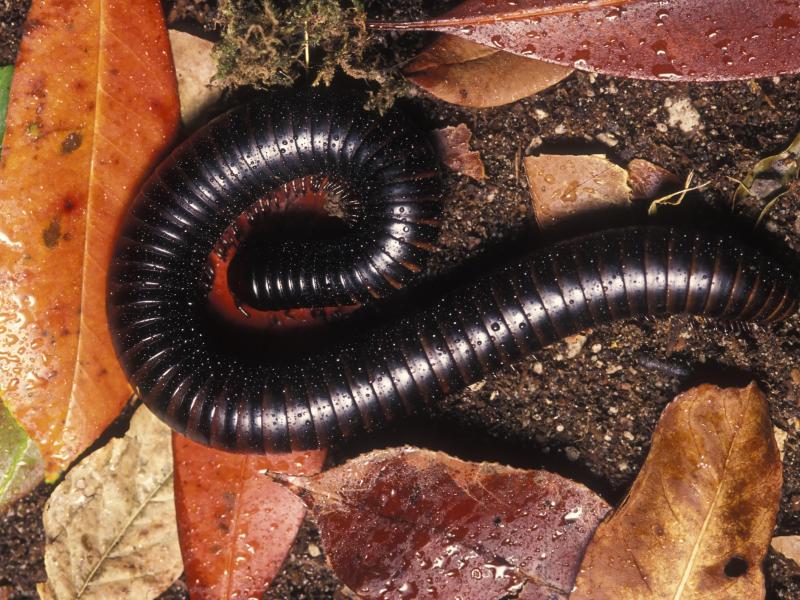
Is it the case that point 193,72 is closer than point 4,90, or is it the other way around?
point 4,90

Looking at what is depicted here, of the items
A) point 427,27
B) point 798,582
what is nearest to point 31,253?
point 427,27

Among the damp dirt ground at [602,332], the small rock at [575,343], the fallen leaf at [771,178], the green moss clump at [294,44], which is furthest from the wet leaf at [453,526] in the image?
Answer: the green moss clump at [294,44]

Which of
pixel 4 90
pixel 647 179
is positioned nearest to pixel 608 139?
pixel 647 179

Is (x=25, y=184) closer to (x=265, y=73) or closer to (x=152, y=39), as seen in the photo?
(x=152, y=39)

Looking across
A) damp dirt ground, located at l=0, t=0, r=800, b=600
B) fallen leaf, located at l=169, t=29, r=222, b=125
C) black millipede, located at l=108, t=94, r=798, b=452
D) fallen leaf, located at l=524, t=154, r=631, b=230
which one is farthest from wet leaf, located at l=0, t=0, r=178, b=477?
fallen leaf, located at l=524, t=154, r=631, b=230

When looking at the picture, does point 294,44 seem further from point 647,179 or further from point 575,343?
point 575,343
